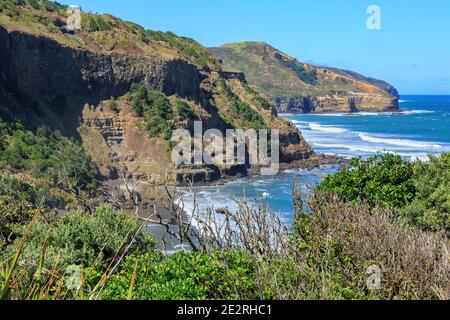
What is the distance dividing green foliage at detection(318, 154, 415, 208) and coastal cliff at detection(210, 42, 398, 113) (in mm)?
114720

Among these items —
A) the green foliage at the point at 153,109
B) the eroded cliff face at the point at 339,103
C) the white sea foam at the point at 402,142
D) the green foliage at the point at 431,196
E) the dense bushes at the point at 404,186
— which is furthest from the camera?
the eroded cliff face at the point at 339,103

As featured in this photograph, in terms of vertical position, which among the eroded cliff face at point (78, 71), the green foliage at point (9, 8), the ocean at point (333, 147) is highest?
the green foliage at point (9, 8)

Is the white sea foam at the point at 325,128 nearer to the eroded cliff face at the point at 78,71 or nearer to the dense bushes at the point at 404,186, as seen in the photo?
the eroded cliff face at the point at 78,71

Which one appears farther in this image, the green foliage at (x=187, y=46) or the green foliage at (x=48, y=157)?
the green foliage at (x=187, y=46)

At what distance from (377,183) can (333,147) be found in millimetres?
55738

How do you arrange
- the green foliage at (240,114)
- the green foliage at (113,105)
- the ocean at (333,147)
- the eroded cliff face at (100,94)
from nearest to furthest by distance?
the ocean at (333,147) < the eroded cliff face at (100,94) < the green foliage at (113,105) < the green foliage at (240,114)

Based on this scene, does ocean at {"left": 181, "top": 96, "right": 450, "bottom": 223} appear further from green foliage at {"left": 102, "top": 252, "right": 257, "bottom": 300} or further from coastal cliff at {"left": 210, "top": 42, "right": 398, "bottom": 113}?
coastal cliff at {"left": 210, "top": 42, "right": 398, "bottom": 113}

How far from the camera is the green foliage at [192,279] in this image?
27.0 ft

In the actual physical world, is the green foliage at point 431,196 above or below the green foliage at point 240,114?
below

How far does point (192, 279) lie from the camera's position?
Answer: 8.73 meters

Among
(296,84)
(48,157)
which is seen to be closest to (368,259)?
(48,157)

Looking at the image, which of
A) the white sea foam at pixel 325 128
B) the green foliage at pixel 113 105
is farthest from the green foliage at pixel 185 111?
the white sea foam at pixel 325 128
